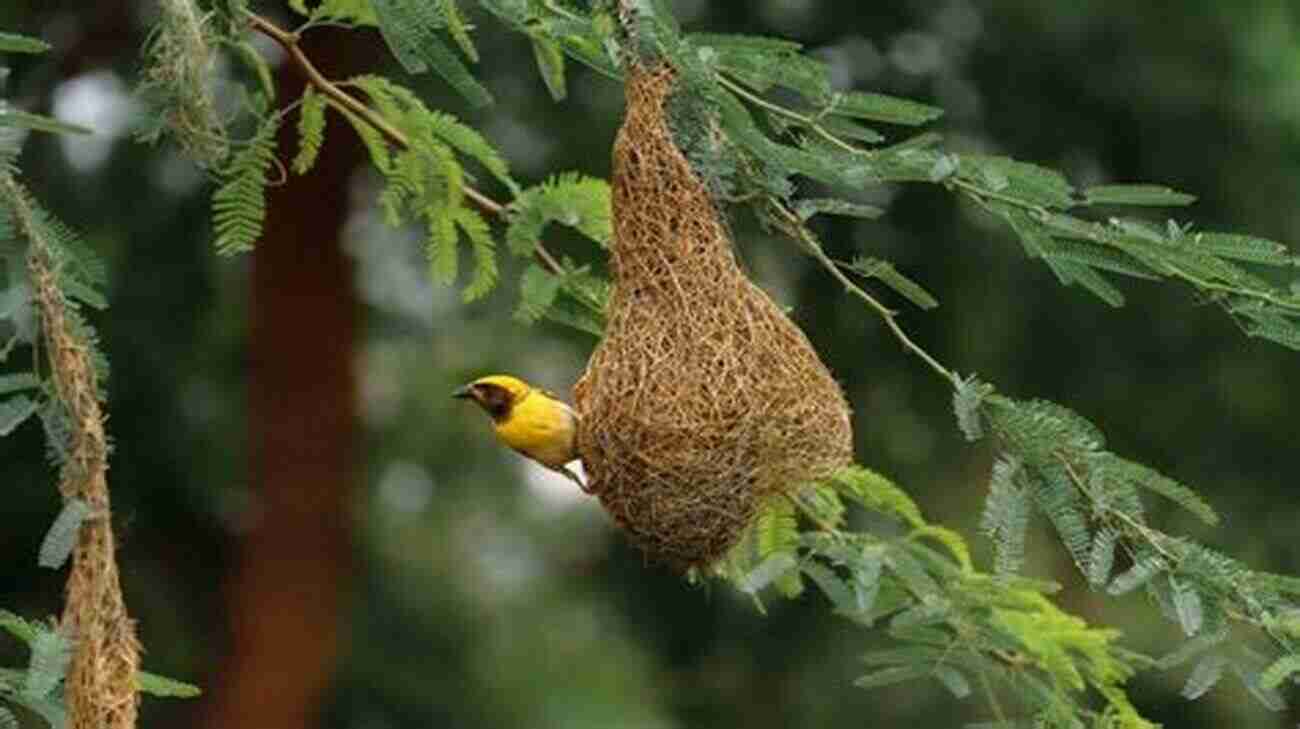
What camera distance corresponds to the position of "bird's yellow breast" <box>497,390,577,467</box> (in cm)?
314

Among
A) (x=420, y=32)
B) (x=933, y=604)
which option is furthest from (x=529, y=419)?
(x=933, y=604)

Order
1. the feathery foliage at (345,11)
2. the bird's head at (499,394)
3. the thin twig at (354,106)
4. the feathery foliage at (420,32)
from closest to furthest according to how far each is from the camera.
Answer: the bird's head at (499,394), the feathery foliage at (420,32), the feathery foliage at (345,11), the thin twig at (354,106)

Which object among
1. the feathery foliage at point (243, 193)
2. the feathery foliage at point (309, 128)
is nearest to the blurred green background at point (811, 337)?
the feathery foliage at point (309, 128)

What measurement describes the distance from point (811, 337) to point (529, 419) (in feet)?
16.7

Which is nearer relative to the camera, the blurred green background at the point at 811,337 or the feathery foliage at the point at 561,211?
the feathery foliage at the point at 561,211

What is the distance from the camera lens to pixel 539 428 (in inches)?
124

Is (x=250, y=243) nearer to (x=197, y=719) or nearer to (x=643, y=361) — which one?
(x=643, y=361)

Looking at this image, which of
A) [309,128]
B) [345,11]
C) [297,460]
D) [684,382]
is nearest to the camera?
[684,382]

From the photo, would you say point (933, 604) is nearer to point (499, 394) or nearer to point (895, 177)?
point (895, 177)

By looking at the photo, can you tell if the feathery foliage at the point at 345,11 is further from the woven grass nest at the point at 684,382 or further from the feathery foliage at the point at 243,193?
the woven grass nest at the point at 684,382

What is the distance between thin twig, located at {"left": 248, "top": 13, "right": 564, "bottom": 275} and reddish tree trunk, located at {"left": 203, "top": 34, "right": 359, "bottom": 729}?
14.3 ft

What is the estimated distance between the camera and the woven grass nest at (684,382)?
120 inches

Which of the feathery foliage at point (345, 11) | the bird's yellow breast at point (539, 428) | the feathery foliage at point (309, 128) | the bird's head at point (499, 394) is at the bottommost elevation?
the bird's yellow breast at point (539, 428)

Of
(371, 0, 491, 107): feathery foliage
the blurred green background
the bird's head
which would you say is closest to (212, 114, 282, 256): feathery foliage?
(371, 0, 491, 107): feathery foliage
